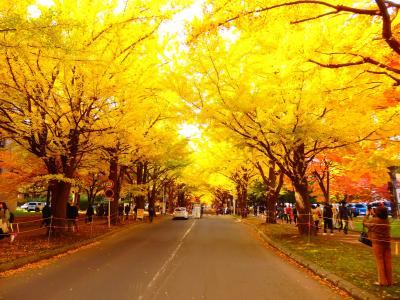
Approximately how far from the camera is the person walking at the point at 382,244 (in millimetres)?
7387

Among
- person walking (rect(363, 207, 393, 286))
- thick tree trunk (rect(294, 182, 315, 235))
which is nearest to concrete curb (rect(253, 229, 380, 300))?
person walking (rect(363, 207, 393, 286))

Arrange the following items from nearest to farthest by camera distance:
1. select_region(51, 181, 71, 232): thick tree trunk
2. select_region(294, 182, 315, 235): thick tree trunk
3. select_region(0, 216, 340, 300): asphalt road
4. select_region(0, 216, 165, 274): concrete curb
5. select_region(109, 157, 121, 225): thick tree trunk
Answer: select_region(0, 216, 340, 300): asphalt road, select_region(0, 216, 165, 274): concrete curb, select_region(51, 181, 71, 232): thick tree trunk, select_region(294, 182, 315, 235): thick tree trunk, select_region(109, 157, 121, 225): thick tree trunk

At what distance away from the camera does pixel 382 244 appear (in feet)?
24.7

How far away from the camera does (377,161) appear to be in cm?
1359

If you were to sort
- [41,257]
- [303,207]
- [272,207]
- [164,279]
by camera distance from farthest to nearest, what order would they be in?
[272,207]
[303,207]
[41,257]
[164,279]

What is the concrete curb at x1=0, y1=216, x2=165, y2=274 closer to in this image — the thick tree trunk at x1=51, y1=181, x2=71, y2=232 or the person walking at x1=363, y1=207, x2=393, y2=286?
the thick tree trunk at x1=51, y1=181, x2=71, y2=232

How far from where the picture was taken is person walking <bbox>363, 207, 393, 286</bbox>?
7387mm

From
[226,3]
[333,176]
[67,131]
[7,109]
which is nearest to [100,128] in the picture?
[67,131]

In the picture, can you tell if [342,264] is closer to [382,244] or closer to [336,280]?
A: [336,280]

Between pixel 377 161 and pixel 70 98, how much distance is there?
1068 cm

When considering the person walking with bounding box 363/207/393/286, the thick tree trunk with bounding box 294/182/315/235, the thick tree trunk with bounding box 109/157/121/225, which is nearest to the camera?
the person walking with bounding box 363/207/393/286

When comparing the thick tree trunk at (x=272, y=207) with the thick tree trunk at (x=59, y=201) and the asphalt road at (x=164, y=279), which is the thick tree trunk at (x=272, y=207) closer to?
the asphalt road at (x=164, y=279)

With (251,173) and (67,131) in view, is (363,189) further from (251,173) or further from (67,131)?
(67,131)

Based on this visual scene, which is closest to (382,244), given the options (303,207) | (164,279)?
(164,279)
